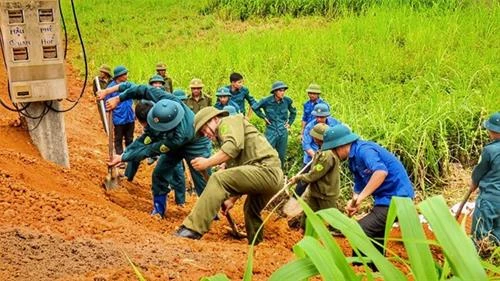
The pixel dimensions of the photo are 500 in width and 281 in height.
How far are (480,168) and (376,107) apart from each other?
143 inches

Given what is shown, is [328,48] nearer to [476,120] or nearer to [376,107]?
[376,107]

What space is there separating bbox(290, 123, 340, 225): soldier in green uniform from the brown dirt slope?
0.47 meters

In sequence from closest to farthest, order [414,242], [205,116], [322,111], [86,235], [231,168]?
1. [414,242]
2. [86,235]
3. [231,168]
4. [205,116]
5. [322,111]

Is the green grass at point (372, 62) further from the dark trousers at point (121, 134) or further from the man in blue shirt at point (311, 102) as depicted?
the dark trousers at point (121, 134)

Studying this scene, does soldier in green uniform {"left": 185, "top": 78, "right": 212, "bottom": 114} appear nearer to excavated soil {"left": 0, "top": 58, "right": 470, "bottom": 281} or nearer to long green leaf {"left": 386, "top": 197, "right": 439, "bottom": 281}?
excavated soil {"left": 0, "top": 58, "right": 470, "bottom": 281}

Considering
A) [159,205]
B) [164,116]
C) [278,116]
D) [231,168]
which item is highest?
A: [164,116]

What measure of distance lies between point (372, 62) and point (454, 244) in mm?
10594

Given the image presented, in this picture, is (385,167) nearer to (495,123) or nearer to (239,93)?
(495,123)

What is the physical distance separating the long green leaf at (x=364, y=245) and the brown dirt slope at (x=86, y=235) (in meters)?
2.17

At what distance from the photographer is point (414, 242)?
186 cm

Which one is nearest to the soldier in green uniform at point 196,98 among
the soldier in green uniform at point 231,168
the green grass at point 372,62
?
the green grass at point 372,62

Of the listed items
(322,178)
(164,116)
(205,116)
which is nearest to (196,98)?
(322,178)

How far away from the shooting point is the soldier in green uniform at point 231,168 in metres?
5.85

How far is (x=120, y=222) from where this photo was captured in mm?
5477
